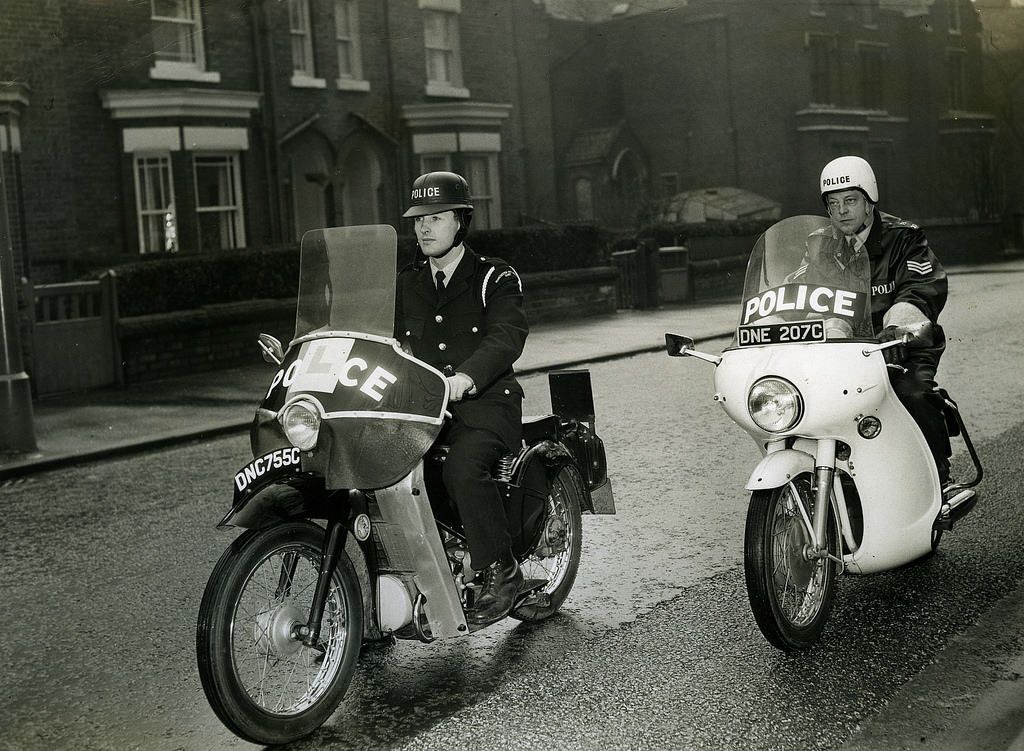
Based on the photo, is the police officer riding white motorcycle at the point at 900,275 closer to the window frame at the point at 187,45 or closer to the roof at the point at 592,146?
the window frame at the point at 187,45

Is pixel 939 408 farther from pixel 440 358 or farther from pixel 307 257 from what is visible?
pixel 307 257

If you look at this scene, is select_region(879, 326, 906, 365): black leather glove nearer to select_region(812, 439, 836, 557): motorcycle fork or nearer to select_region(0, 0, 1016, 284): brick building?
select_region(812, 439, 836, 557): motorcycle fork

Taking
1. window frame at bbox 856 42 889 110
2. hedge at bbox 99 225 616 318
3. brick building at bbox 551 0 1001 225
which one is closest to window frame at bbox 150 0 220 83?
hedge at bbox 99 225 616 318

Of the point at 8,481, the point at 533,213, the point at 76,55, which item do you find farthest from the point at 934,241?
the point at 8,481

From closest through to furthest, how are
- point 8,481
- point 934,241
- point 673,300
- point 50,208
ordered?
point 8,481, point 50,208, point 673,300, point 934,241

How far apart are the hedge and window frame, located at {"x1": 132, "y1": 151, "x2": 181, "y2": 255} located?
10.4 ft

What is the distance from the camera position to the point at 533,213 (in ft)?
101

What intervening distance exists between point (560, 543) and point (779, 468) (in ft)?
3.89

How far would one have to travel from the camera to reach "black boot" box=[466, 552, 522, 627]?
425 centimetres

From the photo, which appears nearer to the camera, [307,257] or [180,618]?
[307,257]

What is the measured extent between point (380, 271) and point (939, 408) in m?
2.52

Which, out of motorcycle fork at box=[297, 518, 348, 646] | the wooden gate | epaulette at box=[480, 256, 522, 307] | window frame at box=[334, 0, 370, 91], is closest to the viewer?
motorcycle fork at box=[297, 518, 348, 646]

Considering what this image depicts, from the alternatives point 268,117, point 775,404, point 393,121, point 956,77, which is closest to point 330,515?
point 775,404

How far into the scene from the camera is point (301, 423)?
366 cm
